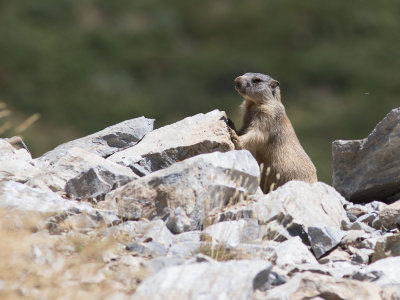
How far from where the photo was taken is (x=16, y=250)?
21.8ft

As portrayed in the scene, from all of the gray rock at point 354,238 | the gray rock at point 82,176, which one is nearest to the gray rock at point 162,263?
the gray rock at point 82,176

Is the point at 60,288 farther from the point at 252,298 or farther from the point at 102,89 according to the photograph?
the point at 102,89

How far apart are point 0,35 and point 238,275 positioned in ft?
112

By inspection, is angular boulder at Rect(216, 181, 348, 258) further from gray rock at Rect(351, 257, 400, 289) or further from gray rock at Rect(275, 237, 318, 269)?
gray rock at Rect(351, 257, 400, 289)

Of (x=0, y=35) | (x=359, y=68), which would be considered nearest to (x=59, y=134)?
(x=0, y=35)

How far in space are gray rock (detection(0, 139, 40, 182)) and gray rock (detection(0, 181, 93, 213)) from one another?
0.55 m

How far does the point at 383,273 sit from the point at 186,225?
6.00 feet

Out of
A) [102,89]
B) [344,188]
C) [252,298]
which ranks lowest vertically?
[252,298]

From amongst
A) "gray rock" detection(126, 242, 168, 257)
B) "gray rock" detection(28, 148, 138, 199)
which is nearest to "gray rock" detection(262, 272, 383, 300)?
"gray rock" detection(126, 242, 168, 257)

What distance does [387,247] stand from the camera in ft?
28.5

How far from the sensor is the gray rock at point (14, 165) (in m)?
9.48

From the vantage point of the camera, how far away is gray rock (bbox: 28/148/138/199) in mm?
9234

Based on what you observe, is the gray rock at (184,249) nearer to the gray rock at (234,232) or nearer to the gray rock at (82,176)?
the gray rock at (234,232)

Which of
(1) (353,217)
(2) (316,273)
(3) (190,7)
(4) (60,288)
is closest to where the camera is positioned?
(4) (60,288)
